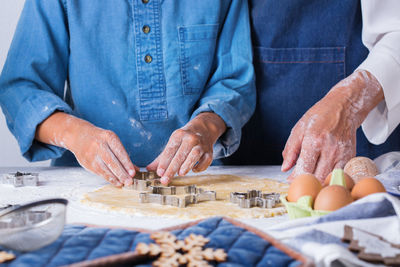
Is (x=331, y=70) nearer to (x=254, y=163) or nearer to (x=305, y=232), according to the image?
(x=254, y=163)

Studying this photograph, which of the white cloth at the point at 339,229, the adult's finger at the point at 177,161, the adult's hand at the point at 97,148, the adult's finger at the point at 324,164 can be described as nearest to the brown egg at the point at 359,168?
the adult's finger at the point at 324,164

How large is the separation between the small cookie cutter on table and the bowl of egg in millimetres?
280

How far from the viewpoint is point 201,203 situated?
120 cm

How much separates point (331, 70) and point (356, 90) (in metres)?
0.42

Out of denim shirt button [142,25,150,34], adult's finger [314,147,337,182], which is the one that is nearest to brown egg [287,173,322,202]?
adult's finger [314,147,337,182]

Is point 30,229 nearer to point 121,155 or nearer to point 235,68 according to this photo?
point 121,155

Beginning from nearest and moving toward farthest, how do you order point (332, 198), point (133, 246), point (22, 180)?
point (133, 246) < point (332, 198) < point (22, 180)

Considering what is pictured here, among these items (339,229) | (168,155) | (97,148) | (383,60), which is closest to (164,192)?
(168,155)

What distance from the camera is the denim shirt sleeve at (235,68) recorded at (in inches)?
67.1

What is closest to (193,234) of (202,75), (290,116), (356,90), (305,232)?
(305,232)

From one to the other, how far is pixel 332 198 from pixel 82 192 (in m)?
0.69

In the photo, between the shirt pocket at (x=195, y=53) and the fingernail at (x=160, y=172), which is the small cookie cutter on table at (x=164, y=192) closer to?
the fingernail at (x=160, y=172)

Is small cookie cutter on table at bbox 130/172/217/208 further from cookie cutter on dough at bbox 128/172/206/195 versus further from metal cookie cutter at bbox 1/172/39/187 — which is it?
metal cookie cutter at bbox 1/172/39/187

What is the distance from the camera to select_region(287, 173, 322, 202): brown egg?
3.09 feet
